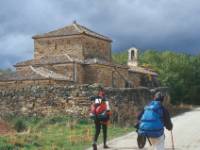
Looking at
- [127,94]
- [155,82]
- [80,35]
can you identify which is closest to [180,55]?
[155,82]

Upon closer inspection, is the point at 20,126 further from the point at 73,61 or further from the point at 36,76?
the point at 73,61

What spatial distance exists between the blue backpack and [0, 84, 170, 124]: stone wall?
13009mm

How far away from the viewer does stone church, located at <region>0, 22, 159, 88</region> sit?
3909 cm

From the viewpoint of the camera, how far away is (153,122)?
1125 centimetres

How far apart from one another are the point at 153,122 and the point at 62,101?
47.0 ft

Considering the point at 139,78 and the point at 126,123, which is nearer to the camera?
the point at 126,123

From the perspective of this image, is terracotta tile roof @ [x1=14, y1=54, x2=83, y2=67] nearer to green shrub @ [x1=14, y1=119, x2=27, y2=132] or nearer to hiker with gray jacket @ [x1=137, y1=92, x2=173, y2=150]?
green shrub @ [x1=14, y1=119, x2=27, y2=132]

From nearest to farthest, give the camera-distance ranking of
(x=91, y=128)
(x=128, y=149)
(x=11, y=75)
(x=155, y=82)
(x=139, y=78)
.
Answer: (x=128, y=149) < (x=91, y=128) < (x=11, y=75) < (x=139, y=78) < (x=155, y=82)

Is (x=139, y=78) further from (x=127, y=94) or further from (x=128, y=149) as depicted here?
(x=128, y=149)

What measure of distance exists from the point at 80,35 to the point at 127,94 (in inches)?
720

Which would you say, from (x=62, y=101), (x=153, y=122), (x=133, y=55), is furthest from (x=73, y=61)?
(x=153, y=122)

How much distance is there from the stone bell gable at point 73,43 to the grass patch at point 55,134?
18.8 meters

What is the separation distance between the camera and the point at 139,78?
52750mm

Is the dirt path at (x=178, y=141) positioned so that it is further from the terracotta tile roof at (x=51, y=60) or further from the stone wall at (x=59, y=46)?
the stone wall at (x=59, y=46)
